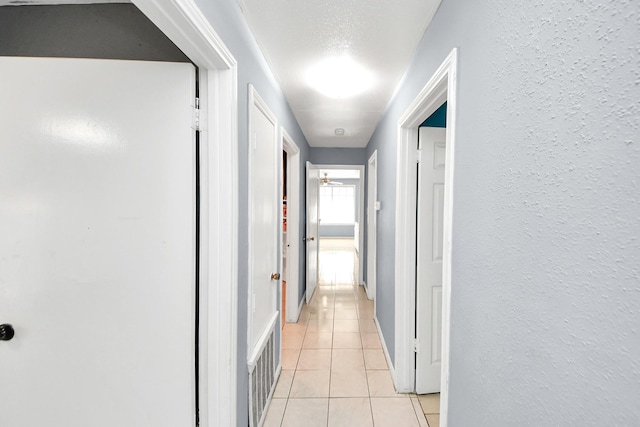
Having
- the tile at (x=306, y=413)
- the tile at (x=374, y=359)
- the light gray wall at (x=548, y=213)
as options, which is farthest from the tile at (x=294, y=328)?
the light gray wall at (x=548, y=213)

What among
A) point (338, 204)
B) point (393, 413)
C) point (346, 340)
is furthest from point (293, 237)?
point (338, 204)

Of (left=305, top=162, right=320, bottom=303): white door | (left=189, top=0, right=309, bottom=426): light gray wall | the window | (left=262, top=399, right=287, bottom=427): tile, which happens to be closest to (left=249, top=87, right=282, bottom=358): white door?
(left=189, top=0, right=309, bottom=426): light gray wall

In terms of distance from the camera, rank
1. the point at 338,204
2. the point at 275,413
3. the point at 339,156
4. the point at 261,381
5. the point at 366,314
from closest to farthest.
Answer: the point at 261,381 < the point at 275,413 < the point at 366,314 < the point at 339,156 < the point at 338,204

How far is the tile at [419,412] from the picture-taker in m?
1.81

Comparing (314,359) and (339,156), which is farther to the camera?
(339,156)

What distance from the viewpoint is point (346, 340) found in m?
2.91

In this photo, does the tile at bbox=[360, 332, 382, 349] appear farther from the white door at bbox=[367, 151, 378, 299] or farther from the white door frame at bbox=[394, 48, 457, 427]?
the white door at bbox=[367, 151, 378, 299]

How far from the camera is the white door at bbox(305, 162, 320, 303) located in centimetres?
381

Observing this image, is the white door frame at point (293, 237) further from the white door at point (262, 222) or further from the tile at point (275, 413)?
the tile at point (275, 413)

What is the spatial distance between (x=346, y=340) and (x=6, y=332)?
251 centimetres

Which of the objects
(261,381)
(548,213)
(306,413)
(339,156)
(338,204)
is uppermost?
(339,156)

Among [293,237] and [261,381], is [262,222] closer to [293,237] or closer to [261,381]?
[261,381]

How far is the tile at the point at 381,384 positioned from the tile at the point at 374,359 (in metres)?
0.09

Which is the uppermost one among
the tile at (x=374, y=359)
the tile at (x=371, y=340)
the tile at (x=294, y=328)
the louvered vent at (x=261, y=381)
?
the louvered vent at (x=261, y=381)
